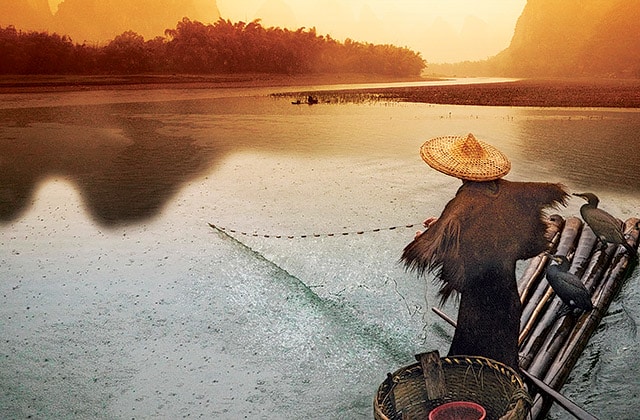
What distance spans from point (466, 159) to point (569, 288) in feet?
5.65

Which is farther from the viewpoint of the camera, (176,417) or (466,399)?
(176,417)

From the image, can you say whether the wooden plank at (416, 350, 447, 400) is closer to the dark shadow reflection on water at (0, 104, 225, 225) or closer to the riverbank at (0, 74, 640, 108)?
the dark shadow reflection on water at (0, 104, 225, 225)

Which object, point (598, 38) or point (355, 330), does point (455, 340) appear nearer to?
point (355, 330)

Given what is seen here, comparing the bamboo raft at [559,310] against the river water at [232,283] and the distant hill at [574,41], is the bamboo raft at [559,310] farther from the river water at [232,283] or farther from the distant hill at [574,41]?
the distant hill at [574,41]

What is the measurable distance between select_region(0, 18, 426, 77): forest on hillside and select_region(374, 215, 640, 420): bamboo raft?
38.5 m

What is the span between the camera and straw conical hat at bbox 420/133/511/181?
2.63m

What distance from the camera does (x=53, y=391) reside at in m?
3.62

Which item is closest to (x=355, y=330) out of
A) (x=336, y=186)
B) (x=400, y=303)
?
(x=400, y=303)

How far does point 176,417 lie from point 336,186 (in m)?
6.54

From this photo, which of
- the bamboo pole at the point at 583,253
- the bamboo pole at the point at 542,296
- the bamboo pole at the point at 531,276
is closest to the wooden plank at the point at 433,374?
the bamboo pole at the point at 542,296

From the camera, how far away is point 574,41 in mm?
109438

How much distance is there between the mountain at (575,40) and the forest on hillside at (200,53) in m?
40.8

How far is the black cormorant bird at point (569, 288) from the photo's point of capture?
3.73 m

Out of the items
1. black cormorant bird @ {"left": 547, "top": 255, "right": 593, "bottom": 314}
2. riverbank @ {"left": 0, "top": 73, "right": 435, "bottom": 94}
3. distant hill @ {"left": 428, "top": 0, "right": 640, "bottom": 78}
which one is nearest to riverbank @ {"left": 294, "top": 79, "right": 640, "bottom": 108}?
riverbank @ {"left": 0, "top": 73, "right": 435, "bottom": 94}
